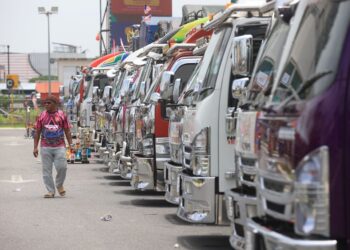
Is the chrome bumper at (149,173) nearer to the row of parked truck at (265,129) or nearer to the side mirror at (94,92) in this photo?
the row of parked truck at (265,129)

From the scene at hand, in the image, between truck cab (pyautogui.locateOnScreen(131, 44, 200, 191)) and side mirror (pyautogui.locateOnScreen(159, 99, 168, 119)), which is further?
truck cab (pyautogui.locateOnScreen(131, 44, 200, 191))

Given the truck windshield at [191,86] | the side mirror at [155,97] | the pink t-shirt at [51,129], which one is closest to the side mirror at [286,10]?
the truck windshield at [191,86]

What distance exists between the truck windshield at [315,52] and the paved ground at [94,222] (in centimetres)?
397

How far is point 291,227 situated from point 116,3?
190 feet

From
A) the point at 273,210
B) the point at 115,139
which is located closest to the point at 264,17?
the point at 273,210

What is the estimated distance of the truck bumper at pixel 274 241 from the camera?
493 cm

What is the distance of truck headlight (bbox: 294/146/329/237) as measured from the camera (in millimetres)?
4953

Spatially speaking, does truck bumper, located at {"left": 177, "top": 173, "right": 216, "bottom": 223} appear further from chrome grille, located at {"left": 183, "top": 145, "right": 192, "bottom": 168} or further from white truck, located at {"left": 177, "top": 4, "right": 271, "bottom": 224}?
chrome grille, located at {"left": 183, "top": 145, "right": 192, "bottom": 168}

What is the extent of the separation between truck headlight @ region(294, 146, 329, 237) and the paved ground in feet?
14.1

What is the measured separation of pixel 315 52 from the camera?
17.6 feet

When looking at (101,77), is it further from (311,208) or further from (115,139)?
(311,208)

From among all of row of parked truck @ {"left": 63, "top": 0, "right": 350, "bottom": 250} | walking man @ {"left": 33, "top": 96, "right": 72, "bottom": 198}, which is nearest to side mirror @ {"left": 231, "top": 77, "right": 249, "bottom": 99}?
row of parked truck @ {"left": 63, "top": 0, "right": 350, "bottom": 250}

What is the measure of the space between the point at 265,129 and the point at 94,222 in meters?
5.82

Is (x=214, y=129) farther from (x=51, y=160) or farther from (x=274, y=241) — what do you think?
(x=51, y=160)
